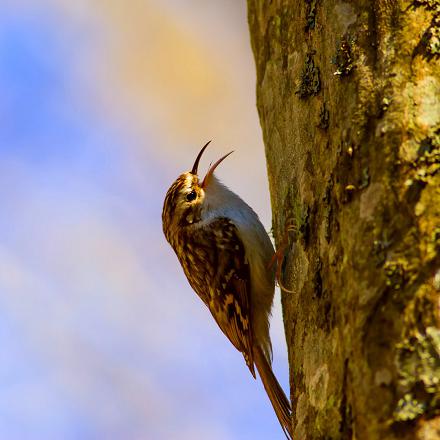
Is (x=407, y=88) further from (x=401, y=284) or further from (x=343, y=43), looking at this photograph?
(x=401, y=284)

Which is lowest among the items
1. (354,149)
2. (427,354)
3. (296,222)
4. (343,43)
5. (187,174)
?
(427,354)

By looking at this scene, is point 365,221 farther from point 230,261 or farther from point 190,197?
point 190,197

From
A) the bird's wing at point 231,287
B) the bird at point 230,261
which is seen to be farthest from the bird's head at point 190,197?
the bird's wing at point 231,287

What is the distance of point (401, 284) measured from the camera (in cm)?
131

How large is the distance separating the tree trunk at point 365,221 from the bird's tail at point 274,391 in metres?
0.65

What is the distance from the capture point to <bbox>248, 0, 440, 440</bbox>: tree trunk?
4.16 ft

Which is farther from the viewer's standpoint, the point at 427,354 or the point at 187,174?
the point at 187,174

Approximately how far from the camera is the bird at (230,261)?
2637 mm

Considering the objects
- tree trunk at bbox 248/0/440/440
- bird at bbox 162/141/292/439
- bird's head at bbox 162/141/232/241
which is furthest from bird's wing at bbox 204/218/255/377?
tree trunk at bbox 248/0/440/440

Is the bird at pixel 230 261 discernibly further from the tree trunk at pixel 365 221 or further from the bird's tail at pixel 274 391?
the tree trunk at pixel 365 221

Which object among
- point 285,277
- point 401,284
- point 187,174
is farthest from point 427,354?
point 187,174

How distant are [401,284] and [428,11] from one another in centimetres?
57

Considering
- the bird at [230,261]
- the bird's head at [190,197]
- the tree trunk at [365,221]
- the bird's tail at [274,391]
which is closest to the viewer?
the tree trunk at [365,221]

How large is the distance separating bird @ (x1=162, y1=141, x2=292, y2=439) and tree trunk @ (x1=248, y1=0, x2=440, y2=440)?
71cm
